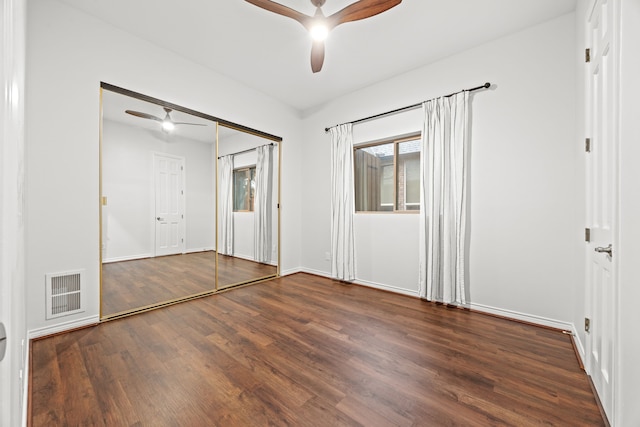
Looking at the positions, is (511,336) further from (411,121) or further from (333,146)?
(333,146)

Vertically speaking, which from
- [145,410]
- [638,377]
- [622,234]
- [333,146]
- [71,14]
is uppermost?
[71,14]

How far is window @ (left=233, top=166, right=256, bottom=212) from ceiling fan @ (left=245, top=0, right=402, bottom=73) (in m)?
2.11

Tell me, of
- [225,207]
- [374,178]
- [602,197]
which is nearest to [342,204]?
[374,178]

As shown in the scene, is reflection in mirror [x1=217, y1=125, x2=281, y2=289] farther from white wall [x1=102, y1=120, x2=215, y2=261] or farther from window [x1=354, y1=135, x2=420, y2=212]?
window [x1=354, y1=135, x2=420, y2=212]

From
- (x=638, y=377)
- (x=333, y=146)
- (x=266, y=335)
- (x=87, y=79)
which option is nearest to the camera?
(x=638, y=377)

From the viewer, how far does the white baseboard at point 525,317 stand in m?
2.41

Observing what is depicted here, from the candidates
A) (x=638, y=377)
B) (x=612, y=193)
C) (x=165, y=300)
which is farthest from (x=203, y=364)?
(x=612, y=193)

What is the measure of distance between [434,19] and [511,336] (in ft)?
10.1

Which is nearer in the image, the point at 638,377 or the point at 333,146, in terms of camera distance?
the point at 638,377

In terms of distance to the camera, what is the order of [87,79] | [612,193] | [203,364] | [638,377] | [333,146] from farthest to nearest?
[333,146]
[87,79]
[203,364]
[612,193]
[638,377]

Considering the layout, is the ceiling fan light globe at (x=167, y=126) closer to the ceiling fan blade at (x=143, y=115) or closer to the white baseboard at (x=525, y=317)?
the ceiling fan blade at (x=143, y=115)

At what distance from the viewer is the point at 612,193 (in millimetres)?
1350

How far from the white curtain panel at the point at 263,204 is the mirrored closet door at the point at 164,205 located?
0.29 ft

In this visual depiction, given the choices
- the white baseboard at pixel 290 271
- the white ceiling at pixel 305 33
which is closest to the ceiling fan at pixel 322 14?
the white ceiling at pixel 305 33
